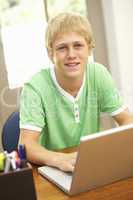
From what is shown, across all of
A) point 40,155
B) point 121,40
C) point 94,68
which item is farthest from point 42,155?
point 121,40

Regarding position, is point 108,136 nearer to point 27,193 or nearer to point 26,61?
point 27,193

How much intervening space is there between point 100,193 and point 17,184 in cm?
30

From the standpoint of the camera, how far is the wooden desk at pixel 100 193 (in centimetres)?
112

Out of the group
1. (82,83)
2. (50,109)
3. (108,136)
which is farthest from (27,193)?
(82,83)

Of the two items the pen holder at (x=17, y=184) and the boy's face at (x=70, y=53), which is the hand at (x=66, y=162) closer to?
the pen holder at (x=17, y=184)

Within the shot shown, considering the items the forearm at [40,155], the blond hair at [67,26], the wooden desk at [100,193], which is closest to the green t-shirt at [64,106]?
the forearm at [40,155]

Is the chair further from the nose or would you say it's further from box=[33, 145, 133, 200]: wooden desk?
box=[33, 145, 133, 200]: wooden desk

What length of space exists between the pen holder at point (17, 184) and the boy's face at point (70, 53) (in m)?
0.75

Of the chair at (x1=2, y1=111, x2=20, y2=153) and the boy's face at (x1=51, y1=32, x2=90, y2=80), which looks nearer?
the boy's face at (x1=51, y1=32, x2=90, y2=80)

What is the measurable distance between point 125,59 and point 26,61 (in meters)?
0.81

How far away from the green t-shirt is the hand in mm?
272

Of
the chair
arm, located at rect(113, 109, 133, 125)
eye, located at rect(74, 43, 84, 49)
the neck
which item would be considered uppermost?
eye, located at rect(74, 43, 84, 49)

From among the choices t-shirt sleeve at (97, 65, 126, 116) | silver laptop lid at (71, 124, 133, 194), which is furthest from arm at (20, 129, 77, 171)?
t-shirt sleeve at (97, 65, 126, 116)

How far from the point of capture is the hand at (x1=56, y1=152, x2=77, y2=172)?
50.4 inches
